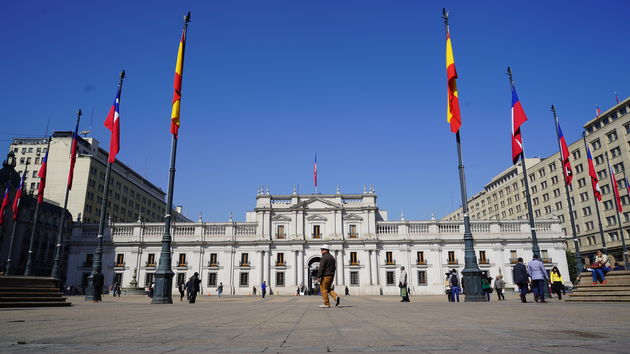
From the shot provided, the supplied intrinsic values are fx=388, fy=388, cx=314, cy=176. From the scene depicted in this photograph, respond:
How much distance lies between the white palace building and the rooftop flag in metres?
30.8

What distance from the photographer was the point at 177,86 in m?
17.7

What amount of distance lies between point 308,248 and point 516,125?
34595 millimetres

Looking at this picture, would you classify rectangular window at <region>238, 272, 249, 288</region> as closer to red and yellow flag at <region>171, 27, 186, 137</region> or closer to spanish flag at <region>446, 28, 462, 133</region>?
red and yellow flag at <region>171, 27, 186, 137</region>

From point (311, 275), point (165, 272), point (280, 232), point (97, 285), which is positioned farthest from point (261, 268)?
point (165, 272)

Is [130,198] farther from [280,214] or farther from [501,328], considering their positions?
[501,328]

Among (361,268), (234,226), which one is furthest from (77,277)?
(361,268)

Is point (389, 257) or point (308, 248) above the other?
point (308, 248)

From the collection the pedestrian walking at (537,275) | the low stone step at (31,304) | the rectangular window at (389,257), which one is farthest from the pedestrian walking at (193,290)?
the rectangular window at (389,257)

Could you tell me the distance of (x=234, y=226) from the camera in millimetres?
51219

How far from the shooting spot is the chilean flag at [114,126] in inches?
802

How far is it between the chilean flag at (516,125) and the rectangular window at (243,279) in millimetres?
37453

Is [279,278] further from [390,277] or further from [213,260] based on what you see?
[390,277]

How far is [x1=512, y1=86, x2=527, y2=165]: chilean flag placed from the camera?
18922 mm

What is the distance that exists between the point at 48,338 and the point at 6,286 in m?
9.63
